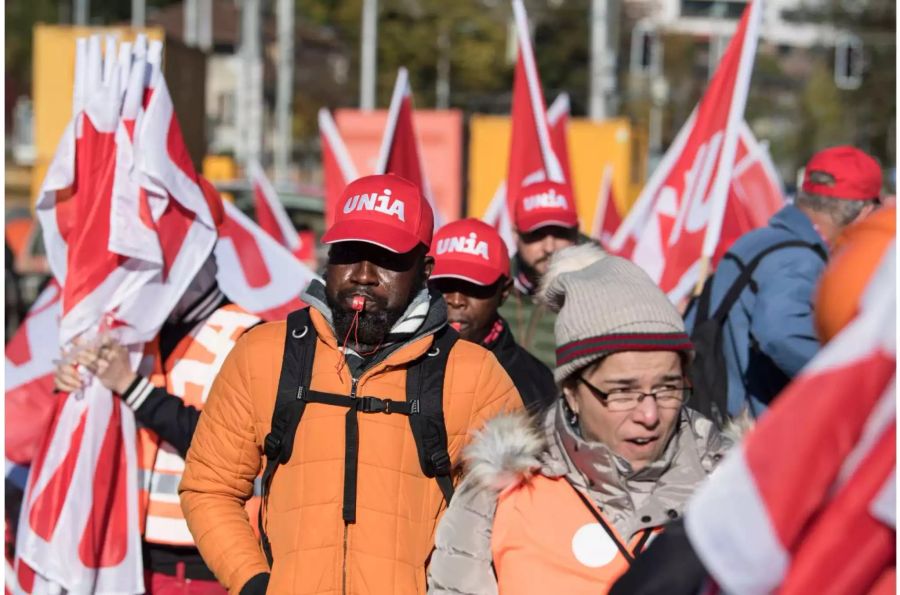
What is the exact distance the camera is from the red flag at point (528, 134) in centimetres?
711

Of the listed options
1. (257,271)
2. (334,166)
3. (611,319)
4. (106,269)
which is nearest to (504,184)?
(334,166)

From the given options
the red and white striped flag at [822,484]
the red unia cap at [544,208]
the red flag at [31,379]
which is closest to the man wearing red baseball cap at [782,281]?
the red unia cap at [544,208]

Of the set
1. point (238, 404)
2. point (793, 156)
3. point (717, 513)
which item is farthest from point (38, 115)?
point (793, 156)

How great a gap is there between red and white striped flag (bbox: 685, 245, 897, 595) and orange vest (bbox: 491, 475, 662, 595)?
78 centimetres

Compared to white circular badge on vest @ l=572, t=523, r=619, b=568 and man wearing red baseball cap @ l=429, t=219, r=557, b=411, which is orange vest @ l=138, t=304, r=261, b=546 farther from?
white circular badge on vest @ l=572, t=523, r=619, b=568

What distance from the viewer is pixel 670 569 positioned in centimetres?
191

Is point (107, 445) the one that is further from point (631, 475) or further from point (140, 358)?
point (631, 475)

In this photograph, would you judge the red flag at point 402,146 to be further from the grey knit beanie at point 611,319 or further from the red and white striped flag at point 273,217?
the grey knit beanie at point 611,319

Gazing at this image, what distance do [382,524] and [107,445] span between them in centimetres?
137

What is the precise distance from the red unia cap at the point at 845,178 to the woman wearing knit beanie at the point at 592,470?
273 centimetres

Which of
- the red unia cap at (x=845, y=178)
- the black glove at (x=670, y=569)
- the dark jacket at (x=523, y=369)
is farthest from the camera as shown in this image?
the red unia cap at (x=845, y=178)

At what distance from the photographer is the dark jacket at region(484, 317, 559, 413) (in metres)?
4.18

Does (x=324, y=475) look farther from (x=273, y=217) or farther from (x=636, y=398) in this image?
(x=273, y=217)

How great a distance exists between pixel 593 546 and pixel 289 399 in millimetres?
840
